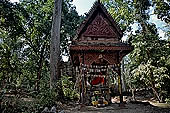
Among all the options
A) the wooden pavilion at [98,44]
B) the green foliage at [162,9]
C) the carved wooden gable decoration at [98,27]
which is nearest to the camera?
A: the wooden pavilion at [98,44]

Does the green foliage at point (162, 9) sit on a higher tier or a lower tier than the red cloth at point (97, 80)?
higher

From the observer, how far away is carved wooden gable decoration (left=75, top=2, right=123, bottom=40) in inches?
384

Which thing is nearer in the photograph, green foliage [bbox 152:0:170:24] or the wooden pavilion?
the wooden pavilion

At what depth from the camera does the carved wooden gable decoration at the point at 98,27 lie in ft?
32.0

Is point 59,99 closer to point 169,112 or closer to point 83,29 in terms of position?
point 83,29

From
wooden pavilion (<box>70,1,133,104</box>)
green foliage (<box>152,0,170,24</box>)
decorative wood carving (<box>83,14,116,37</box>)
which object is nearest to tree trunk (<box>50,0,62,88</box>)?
wooden pavilion (<box>70,1,133,104</box>)

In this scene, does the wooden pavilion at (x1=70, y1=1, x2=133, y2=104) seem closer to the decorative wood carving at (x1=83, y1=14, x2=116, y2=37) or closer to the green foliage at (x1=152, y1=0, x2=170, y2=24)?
the decorative wood carving at (x1=83, y1=14, x2=116, y2=37)

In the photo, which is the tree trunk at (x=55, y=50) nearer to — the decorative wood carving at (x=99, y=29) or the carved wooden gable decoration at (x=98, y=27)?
the carved wooden gable decoration at (x=98, y=27)

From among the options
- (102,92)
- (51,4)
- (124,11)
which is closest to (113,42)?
(102,92)

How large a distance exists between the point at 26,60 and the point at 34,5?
7.32m

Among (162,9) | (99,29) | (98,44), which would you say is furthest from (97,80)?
(162,9)

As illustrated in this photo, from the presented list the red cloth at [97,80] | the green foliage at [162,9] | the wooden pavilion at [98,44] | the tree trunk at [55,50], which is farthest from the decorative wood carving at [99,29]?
the green foliage at [162,9]

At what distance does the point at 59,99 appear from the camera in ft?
35.2

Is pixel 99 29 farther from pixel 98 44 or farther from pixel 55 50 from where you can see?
pixel 55 50
